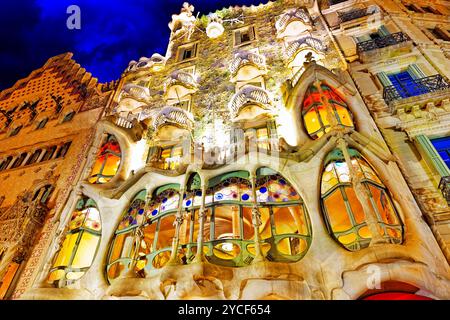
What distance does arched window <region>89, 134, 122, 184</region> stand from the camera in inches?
482

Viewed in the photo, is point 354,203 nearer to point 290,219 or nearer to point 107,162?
point 290,219

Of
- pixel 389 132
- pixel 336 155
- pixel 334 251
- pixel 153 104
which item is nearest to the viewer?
pixel 334 251

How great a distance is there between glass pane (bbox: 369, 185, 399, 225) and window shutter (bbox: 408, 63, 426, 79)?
6.04 m

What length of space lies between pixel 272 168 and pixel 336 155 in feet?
6.16

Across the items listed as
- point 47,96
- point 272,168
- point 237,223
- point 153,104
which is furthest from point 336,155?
point 47,96

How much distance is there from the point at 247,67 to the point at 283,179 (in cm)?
722

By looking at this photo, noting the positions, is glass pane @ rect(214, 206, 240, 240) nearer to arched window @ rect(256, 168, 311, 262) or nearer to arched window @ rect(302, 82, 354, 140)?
arched window @ rect(256, 168, 311, 262)

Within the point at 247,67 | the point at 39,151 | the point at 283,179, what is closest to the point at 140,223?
the point at 283,179

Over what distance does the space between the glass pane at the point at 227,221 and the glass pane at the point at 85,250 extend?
436cm

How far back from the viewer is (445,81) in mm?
10422

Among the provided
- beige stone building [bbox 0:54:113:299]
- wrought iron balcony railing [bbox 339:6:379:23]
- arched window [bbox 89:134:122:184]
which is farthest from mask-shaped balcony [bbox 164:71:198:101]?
wrought iron balcony railing [bbox 339:6:379:23]

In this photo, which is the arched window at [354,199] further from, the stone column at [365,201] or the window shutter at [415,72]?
the window shutter at [415,72]

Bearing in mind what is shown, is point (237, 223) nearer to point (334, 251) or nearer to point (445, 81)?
point (334, 251)

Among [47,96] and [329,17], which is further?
[47,96]
